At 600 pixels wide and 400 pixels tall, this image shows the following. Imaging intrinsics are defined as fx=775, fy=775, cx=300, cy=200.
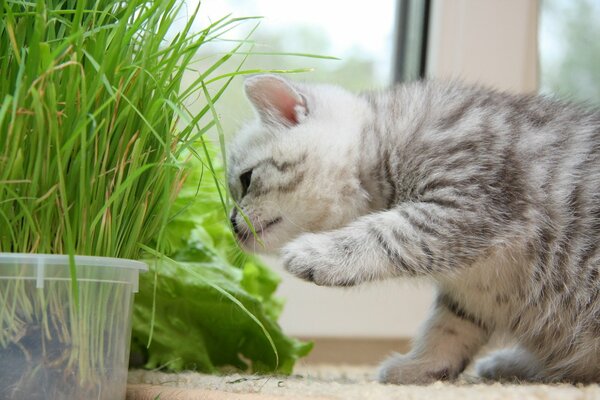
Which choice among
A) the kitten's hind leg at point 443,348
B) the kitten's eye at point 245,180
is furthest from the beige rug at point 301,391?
the kitten's eye at point 245,180

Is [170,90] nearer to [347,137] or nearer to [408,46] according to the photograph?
[347,137]

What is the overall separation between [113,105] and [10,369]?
0.98ft

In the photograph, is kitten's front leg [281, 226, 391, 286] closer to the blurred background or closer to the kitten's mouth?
the kitten's mouth

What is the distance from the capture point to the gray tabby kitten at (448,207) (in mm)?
1054

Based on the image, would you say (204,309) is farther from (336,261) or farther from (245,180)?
(336,261)

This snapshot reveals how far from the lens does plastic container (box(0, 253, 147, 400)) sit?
78 centimetres

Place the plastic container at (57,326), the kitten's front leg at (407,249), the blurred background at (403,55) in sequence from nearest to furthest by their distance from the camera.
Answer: the plastic container at (57,326), the kitten's front leg at (407,249), the blurred background at (403,55)

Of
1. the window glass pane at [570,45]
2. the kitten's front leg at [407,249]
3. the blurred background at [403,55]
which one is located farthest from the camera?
the window glass pane at [570,45]

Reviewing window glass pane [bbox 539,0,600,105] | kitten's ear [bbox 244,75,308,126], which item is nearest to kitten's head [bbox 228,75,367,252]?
kitten's ear [bbox 244,75,308,126]

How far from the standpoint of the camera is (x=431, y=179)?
1092mm

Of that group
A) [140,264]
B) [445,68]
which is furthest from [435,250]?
[445,68]

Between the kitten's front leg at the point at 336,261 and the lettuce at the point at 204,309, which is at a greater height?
the kitten's front leg at the point at 336,261

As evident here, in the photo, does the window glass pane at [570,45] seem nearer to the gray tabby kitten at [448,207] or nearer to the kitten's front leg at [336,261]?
the gray tabby kitten at [448,207]

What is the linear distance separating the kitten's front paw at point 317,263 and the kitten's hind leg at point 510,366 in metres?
0.38
